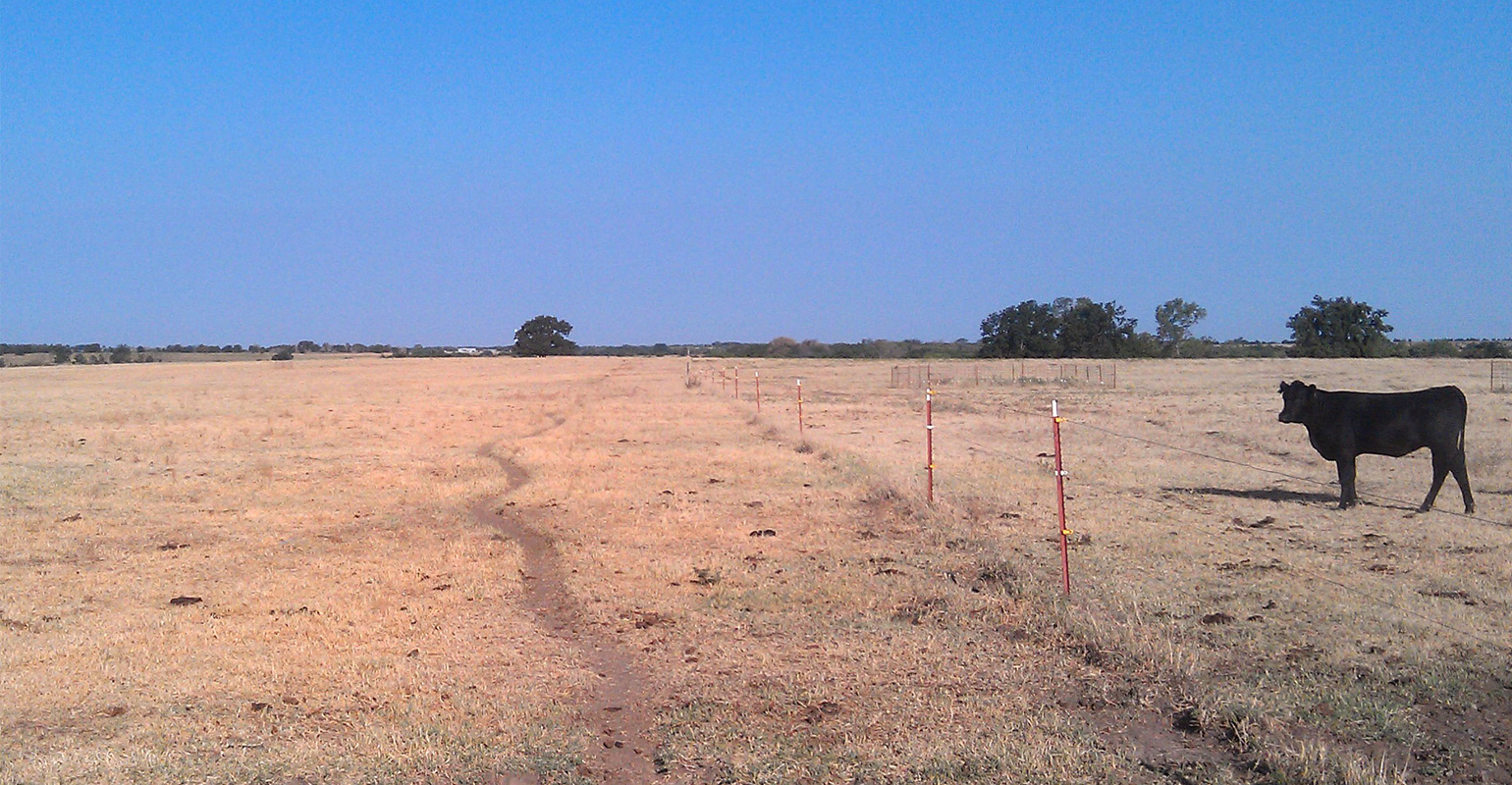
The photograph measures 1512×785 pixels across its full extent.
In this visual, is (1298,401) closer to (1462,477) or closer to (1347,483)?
(1347,483)

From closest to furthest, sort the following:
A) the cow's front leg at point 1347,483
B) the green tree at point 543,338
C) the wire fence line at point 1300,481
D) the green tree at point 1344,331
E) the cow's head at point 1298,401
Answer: the wire fence line at point 1300,481 → the cow's front leg at point 1347,483 → the cow's head at point 1298,401 → the green tree at point 1344,331 → the green tree at point 543,338

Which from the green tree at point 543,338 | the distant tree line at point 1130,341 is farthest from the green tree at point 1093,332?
the green tree at point 543,338

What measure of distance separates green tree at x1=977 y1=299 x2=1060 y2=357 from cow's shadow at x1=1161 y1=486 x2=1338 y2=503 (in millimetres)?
76836

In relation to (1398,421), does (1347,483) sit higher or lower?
lower

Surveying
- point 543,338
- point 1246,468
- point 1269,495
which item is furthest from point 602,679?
point 543,338

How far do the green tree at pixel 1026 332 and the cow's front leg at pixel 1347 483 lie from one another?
78109 millimetres

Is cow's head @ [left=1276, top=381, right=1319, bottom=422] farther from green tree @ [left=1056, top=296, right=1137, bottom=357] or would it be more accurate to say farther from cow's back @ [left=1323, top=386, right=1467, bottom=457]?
green tree @ [left=1056, top=296, right=1137, bottom=357]

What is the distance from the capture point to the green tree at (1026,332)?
89625 millimetres

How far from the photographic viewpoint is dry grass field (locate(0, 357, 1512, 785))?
5.05m

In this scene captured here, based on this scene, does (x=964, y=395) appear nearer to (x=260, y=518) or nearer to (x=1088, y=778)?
(x=260, y=518)

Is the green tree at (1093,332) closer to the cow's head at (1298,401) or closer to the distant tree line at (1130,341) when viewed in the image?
the distant tree line at (1130,341)

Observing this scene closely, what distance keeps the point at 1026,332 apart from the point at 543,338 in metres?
59.3

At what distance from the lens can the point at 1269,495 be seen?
1326 centimetres

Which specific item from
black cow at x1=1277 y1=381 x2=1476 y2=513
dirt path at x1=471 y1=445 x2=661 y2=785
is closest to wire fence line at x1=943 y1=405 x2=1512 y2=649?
black cow at x1=1277 y1=381 x2=1476 y2=513
